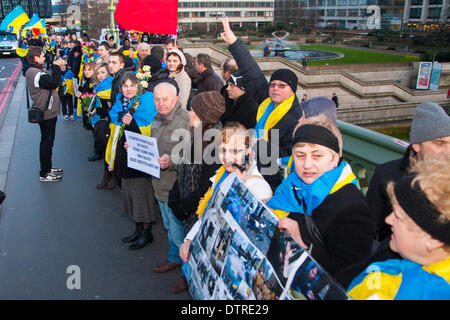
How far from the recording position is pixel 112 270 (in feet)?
14.6

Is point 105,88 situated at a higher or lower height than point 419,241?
lower

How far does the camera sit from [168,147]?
4.36 metres

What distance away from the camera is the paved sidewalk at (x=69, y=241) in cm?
416

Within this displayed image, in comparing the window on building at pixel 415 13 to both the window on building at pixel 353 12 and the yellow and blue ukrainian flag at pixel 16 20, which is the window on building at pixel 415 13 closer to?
the window on building at pixel 353 12

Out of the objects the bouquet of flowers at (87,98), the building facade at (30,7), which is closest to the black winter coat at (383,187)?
the bouquet of flowers at (87,98)

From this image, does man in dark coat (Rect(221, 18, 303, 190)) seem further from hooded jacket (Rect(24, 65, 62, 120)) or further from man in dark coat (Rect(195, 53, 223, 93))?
hooded jacket (Rect(24, 65, 62, 120))

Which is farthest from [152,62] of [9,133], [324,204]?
[9,133]

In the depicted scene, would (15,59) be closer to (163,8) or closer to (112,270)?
(163,8)

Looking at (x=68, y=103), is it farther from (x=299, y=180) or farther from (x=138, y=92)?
(x=299, y=180)

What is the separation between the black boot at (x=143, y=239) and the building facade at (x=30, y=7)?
92383mm

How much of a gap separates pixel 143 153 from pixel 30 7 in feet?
331

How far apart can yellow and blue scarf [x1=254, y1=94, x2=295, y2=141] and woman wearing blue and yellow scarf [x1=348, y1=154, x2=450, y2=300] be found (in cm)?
239

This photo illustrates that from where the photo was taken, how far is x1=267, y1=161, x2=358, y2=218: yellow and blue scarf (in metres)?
2.43
